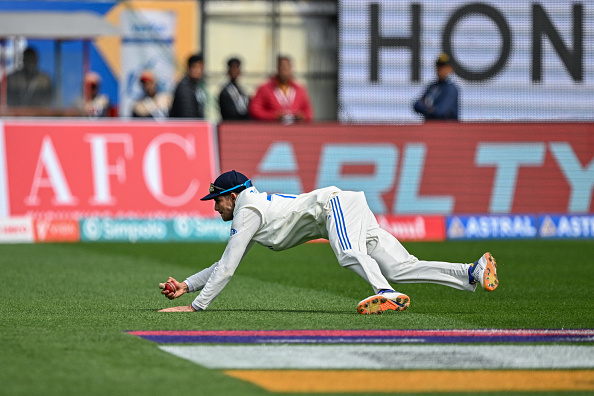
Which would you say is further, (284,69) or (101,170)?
(284,69)

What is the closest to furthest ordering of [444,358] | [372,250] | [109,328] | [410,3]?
[444,358] → [109,328] → [372,250] → [410,3]

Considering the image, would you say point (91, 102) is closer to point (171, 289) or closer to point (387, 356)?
point (171, 289)

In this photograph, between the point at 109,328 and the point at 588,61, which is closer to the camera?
the point at 109,328

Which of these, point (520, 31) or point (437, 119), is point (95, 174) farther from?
point (520, 31)

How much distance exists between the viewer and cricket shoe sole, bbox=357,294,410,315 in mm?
8406

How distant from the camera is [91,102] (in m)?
22.3

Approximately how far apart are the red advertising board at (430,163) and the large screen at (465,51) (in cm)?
676

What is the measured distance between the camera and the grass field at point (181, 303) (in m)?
5.97

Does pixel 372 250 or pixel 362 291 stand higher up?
pixel 372 250

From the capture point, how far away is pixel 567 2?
82.9 feet

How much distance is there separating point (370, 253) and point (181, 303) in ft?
6.12

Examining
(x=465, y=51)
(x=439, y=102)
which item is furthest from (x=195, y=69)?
(x=465, y=51)

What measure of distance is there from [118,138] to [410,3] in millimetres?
9713

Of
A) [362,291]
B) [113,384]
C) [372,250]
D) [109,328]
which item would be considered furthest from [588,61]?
[113,384]
